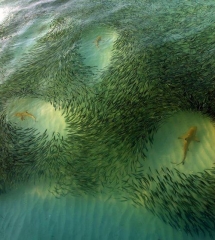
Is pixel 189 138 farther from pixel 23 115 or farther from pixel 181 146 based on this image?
pixel 23 115

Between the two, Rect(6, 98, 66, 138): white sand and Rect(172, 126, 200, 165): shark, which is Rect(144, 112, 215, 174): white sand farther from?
Rect(6, 98, 66, 138): white sand

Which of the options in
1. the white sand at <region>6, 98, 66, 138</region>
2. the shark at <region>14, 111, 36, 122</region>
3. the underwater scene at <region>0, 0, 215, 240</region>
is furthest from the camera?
the shark at <region>14, 111, 36, 122</region>

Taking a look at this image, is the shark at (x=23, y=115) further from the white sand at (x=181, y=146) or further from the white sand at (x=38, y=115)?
the white sand at (x=181, y=146)

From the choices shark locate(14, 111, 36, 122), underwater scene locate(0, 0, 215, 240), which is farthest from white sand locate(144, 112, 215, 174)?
shark locate(14, 111, 36, 122)

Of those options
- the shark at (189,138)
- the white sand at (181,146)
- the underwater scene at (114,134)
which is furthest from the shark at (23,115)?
the shark at (189,138)

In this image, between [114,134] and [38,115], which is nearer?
[114,134]

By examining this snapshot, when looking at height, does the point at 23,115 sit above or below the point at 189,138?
above

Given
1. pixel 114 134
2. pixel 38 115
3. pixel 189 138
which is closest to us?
pixel 189 138

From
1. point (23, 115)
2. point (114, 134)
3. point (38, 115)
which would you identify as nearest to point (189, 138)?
point (114, 134)
